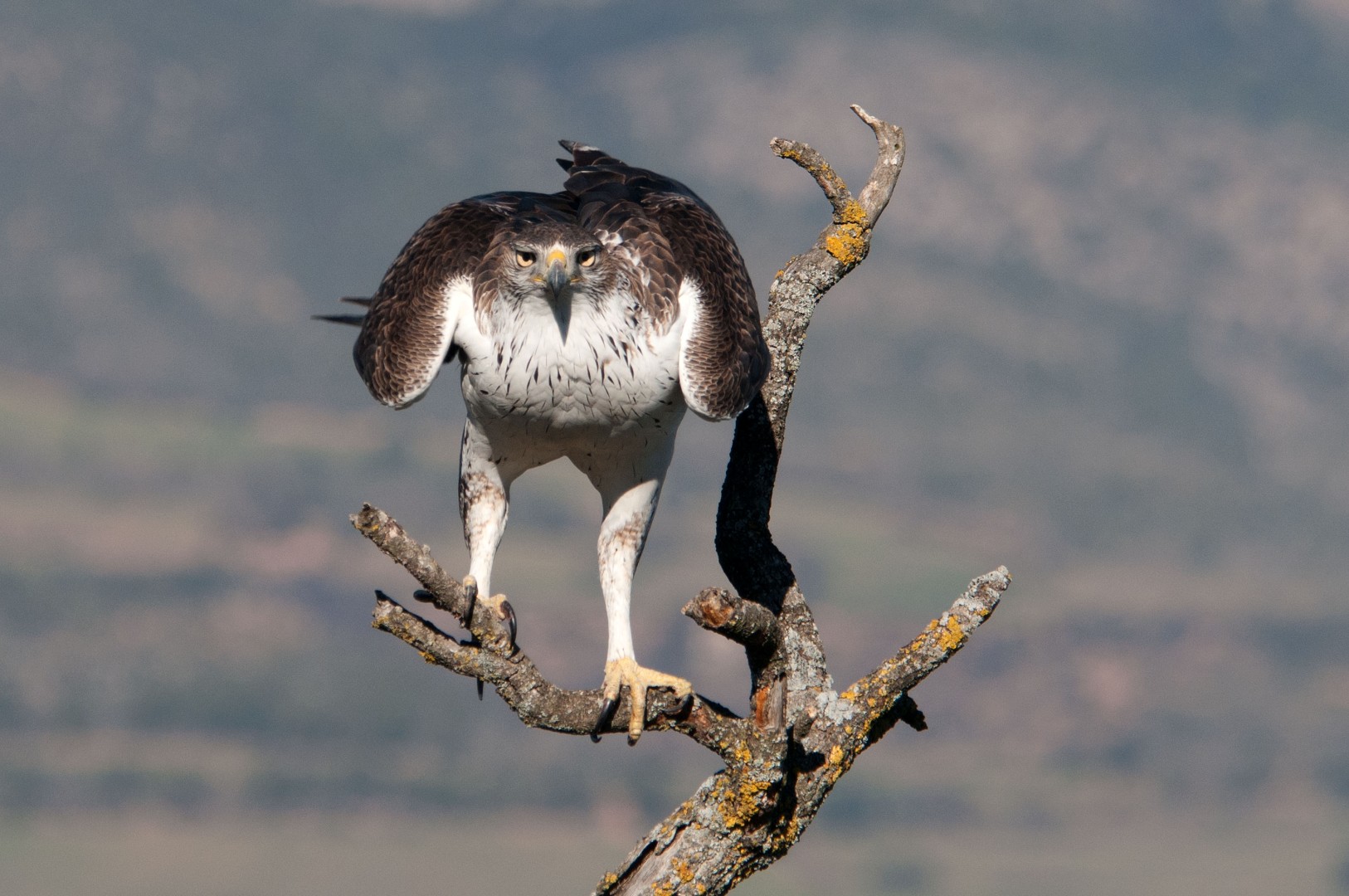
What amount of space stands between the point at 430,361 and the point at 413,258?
0.78m

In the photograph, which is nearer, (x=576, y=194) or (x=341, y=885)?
(x=576, y=194)

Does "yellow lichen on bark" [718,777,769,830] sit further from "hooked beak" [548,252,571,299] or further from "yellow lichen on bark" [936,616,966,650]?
"hooked beak" [548,252,571,299]

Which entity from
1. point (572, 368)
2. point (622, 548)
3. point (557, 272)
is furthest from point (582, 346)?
point (622, 548)

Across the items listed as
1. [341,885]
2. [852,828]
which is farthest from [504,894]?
[852,828]

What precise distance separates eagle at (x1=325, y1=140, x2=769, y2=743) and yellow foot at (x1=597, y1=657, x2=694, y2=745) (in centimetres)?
1

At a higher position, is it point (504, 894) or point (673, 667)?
point (673, 667)

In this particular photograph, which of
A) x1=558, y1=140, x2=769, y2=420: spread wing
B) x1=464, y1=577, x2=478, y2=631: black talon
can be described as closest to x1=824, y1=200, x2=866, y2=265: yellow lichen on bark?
x1=558, y1=140, x2=769, y2=420: spread wing

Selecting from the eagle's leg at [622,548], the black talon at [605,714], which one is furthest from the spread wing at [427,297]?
the black talon at [605,714]

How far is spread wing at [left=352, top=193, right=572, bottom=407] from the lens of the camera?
35.7 ft

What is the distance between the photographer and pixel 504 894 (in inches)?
5497

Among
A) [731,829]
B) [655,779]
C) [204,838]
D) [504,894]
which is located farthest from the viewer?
[655,779]

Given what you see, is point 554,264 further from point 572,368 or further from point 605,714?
point 605,714

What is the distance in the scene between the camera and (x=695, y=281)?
11.2 meters

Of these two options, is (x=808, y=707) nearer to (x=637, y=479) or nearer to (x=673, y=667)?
(x=637, y=479)
